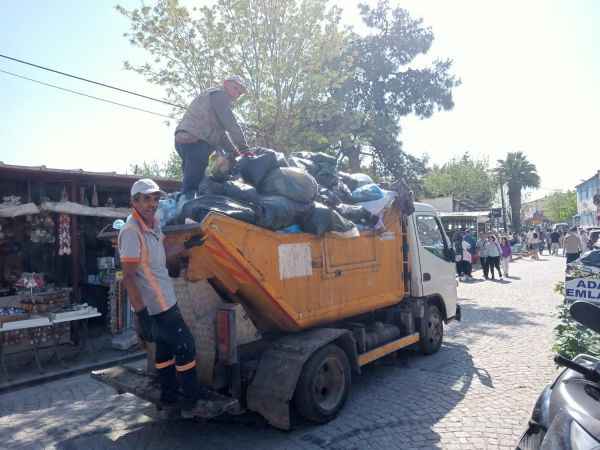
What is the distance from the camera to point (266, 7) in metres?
10.2

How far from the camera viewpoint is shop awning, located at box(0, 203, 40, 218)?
7344 millimetres

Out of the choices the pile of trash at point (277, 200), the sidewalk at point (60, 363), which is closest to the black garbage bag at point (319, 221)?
the pile of trash at point (277, 200)

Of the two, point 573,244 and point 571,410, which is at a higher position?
point 573,244

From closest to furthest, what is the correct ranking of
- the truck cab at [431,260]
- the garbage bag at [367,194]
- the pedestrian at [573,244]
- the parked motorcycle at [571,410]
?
the parked motorcycle at [571,410] < the garbage bag at [367,194] < the truck cab at [431,260] < the pedestrian at [573,244]

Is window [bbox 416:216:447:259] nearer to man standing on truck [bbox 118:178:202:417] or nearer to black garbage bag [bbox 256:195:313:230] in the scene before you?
black garbage bag [bbox 256:195:313:230]

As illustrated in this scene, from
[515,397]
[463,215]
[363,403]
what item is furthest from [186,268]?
[463,215]

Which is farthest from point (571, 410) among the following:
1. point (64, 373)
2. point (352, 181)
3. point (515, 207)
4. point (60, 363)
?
point (515, 207)

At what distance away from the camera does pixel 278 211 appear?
417 cm

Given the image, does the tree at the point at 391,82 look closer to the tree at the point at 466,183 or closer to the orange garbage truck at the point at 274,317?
the orange garbage truck at the point at 274,317

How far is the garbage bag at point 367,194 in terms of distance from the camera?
18.8 ft

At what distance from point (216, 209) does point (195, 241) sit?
329mm

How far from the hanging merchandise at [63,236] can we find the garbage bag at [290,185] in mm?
5161

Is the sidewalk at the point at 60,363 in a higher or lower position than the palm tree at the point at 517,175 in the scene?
lower

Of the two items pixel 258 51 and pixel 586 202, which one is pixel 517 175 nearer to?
pixel 586 202
